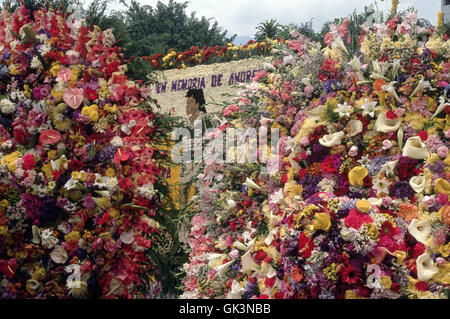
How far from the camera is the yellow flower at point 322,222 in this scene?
9.78ft

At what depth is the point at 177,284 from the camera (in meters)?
4.80

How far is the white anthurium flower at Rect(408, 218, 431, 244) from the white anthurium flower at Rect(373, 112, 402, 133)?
25.1 inches

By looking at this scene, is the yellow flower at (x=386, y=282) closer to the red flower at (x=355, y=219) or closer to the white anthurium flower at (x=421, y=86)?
the red flower at (x=355, y=219)

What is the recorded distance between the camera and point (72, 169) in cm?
414

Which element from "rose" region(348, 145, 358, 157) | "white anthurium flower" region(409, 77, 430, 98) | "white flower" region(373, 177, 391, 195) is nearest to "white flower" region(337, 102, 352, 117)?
"rose" region(348, 145, 358, 157)

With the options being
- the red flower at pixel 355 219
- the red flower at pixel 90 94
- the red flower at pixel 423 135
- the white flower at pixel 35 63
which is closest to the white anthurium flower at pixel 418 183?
the red flower at pixel 423 135

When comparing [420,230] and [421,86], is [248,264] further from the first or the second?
[421,86]

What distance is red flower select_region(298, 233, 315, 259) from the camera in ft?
9.83

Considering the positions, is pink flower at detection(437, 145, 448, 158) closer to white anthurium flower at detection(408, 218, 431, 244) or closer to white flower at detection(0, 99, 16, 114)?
white anthurium flower at detection(408, 218, 431, 244)

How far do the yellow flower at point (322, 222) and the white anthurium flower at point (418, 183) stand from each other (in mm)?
581

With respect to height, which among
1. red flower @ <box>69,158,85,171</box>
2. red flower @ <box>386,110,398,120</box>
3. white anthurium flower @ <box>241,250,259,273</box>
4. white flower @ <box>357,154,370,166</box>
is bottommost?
white anthurium flower @ <box>241,250,259,273</box>
